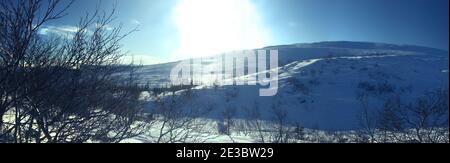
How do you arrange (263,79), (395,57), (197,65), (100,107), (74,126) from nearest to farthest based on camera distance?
1. (74,126)
2. (100,107)
3. (263,79)
4. (395,57)
5. (197,65)

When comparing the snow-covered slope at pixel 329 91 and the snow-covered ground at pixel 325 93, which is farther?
the snow-covered slope at pixel 329 91

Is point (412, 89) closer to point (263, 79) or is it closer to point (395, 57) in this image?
point (263, 79)

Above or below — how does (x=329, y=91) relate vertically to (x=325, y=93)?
above

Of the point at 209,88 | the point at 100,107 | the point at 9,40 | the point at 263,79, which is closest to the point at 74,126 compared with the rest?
the point at 100,107

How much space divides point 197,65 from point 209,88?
3605 cm

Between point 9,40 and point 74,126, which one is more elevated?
point 9,40

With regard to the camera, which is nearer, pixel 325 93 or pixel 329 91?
pixel 325 93

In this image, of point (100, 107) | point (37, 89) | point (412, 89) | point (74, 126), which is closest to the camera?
point (37, 89)

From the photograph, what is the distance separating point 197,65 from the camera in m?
69.2

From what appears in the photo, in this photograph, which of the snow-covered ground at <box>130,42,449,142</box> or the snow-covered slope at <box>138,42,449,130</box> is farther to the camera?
the snow-covered slope at <box>138,42,449,130</box>
